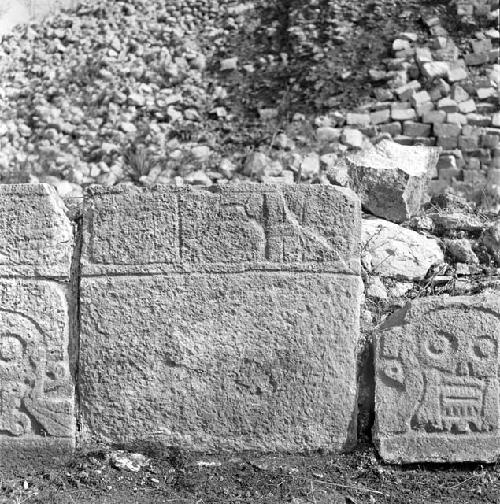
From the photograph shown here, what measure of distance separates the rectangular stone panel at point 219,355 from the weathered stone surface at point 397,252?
44.2 inches

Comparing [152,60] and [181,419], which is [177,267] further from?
[152,60]

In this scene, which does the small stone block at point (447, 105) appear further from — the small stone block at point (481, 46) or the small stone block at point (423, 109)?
the small stone block at point (481, 46)

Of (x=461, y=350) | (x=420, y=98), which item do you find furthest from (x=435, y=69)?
(x=461, y=350)

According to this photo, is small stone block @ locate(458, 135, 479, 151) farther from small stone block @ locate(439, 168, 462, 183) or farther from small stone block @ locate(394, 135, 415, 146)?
small stone block @ locate(394, 135, 415, 146)

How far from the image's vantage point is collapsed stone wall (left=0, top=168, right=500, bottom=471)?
152 inches

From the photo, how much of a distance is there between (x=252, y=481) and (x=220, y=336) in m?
0.63

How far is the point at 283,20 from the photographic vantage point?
1271 cm

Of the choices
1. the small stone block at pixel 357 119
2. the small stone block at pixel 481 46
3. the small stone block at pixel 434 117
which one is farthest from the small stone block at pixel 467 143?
the small stone block at pixel 481 46

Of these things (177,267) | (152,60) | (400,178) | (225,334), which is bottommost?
(225,334)

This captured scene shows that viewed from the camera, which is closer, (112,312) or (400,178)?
(112,312)

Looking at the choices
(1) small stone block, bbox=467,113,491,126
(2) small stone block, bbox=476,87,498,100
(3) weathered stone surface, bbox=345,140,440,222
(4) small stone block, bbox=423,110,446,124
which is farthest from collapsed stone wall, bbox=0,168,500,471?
(2) small stone block, bbox=476,87,498,100

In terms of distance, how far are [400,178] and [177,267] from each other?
207 cm

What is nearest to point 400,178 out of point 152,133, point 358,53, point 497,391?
point 497,391

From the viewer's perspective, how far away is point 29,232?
12.7ft
